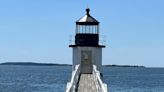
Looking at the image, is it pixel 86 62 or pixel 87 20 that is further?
pixel 86 62

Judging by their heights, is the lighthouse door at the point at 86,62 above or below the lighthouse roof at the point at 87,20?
below

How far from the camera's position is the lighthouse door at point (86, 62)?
3125 centimetres

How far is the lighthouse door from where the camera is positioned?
31250mm

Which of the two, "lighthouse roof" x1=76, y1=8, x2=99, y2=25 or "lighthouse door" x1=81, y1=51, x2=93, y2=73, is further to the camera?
"lighthouse door" x1=81, y1=51, x2=93, y2=73

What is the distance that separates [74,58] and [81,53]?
0.52 meters

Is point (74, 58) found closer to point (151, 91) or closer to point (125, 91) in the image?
point (125, 91)

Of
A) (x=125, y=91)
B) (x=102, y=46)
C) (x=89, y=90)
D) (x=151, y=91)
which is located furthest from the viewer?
(x=151, y=91)

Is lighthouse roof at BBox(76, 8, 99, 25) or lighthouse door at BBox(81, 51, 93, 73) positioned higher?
lighthouse roof at BBox(76, 8, 99, 25)

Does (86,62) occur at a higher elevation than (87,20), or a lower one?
lower

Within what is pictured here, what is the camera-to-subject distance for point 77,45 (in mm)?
30344

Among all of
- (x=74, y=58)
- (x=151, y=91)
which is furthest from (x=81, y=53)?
(x=151, y=91)

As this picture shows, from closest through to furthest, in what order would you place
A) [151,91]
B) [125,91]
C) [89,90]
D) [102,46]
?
[89,90] < [102,46] < [125,91] < [151,91]

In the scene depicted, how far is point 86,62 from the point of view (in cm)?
3203

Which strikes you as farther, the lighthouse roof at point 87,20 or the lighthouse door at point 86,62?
the lighthouse door at point 86,62
